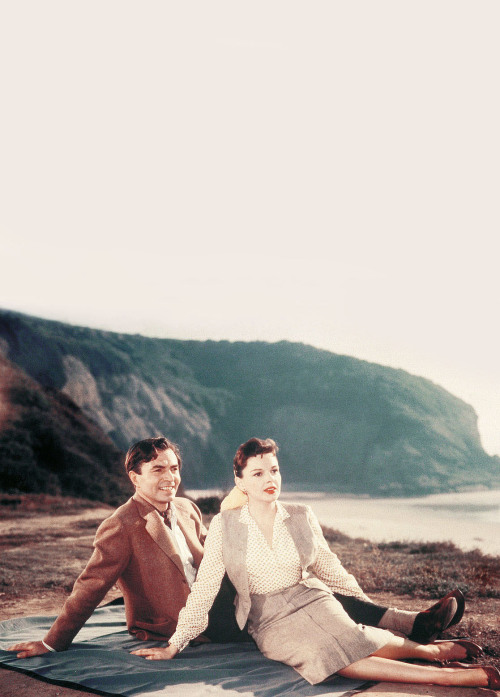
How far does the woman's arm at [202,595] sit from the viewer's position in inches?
140

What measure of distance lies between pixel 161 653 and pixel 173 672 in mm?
207

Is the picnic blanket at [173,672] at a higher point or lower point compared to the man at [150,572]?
lower

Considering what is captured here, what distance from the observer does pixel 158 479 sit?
3.94 meters

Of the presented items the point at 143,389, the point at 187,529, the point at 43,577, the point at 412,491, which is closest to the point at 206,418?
the point at 143,389

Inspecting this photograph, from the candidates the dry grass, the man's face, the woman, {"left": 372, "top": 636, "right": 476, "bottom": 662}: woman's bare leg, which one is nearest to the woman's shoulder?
the woman

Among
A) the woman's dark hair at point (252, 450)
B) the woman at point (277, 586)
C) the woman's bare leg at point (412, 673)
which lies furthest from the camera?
the woman's dark hair at point (252, 450)

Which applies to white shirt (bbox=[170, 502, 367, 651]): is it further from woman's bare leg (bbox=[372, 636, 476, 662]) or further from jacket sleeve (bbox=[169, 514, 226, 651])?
woman's bare leg (bbox=[372, 636, 476, 662])

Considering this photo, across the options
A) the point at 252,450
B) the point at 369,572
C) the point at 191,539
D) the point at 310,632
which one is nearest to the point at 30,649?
the point at 191,539

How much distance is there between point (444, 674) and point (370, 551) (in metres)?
7.72

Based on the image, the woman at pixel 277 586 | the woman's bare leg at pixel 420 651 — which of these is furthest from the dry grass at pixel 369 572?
the woman at pixel 277 586

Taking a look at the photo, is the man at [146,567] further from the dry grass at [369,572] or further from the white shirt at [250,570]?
the dry grass at [369,572]

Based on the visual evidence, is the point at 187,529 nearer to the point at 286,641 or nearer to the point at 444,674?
the point at 286,641

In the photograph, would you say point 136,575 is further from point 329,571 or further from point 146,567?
point 329,571

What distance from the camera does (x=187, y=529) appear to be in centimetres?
419
